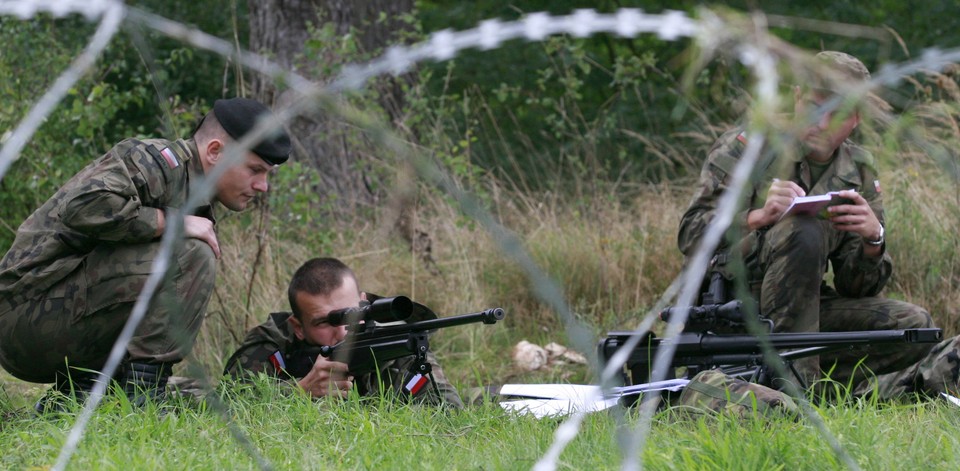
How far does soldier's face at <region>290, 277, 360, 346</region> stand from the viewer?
453 cm

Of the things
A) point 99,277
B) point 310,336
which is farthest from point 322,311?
point 99,277

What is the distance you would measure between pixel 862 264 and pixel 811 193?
1.17ft

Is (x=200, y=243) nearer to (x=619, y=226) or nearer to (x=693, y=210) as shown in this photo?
(x=693, y=210)

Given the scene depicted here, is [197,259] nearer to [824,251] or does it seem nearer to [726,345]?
[726,345]

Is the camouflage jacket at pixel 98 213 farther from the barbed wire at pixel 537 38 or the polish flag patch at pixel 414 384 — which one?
the barbed wire at pixel 537 38

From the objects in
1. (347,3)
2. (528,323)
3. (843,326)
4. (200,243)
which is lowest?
(528,323)

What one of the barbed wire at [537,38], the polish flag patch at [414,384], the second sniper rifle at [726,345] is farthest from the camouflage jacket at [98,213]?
the barbed wire at [537,38]

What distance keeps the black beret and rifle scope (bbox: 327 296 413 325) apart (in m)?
0.63

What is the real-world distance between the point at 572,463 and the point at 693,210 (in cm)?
210

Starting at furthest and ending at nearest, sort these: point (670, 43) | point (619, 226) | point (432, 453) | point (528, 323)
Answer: point (670, 43)
point (619, 226)
point (528, 323)
point (432, 453)

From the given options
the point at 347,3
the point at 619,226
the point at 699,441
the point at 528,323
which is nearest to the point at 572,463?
the point at 699,441

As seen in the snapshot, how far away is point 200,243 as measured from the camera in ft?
14.0

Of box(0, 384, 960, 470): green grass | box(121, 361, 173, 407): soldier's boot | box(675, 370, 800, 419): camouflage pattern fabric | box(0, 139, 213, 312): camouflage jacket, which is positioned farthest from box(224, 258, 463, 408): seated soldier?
box(675, 370, 800, 419): camouflage pattern fabric

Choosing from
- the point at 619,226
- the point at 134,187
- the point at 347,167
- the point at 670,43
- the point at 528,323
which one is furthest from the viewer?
the point at 670,43
